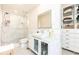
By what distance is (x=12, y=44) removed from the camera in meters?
1.89

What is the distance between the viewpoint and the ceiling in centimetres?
189

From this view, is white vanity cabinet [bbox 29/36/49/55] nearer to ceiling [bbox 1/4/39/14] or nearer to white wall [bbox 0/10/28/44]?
white wall [bbox 0/10/28/44]

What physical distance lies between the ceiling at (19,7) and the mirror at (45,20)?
225mm

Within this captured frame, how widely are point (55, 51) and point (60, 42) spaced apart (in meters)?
0.18

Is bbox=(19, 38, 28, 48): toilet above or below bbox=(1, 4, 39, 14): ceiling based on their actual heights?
below

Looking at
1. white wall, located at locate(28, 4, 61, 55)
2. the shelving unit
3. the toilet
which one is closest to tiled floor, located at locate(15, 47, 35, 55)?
the toilet

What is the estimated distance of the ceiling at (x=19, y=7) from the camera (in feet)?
6.21

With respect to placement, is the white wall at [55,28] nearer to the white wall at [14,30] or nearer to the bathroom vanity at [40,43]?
the bathroom vanity at [40,43]

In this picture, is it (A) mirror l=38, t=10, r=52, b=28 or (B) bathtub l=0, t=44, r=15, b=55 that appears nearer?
(B) bathtub l=0, t=44, r=15, b=55

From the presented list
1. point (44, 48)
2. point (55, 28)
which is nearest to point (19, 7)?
point (55, 28)

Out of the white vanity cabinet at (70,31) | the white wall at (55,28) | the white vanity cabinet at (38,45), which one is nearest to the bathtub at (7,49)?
the white vanity cabinet at (38,45)

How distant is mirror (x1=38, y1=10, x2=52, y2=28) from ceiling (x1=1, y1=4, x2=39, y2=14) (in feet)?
0.74
